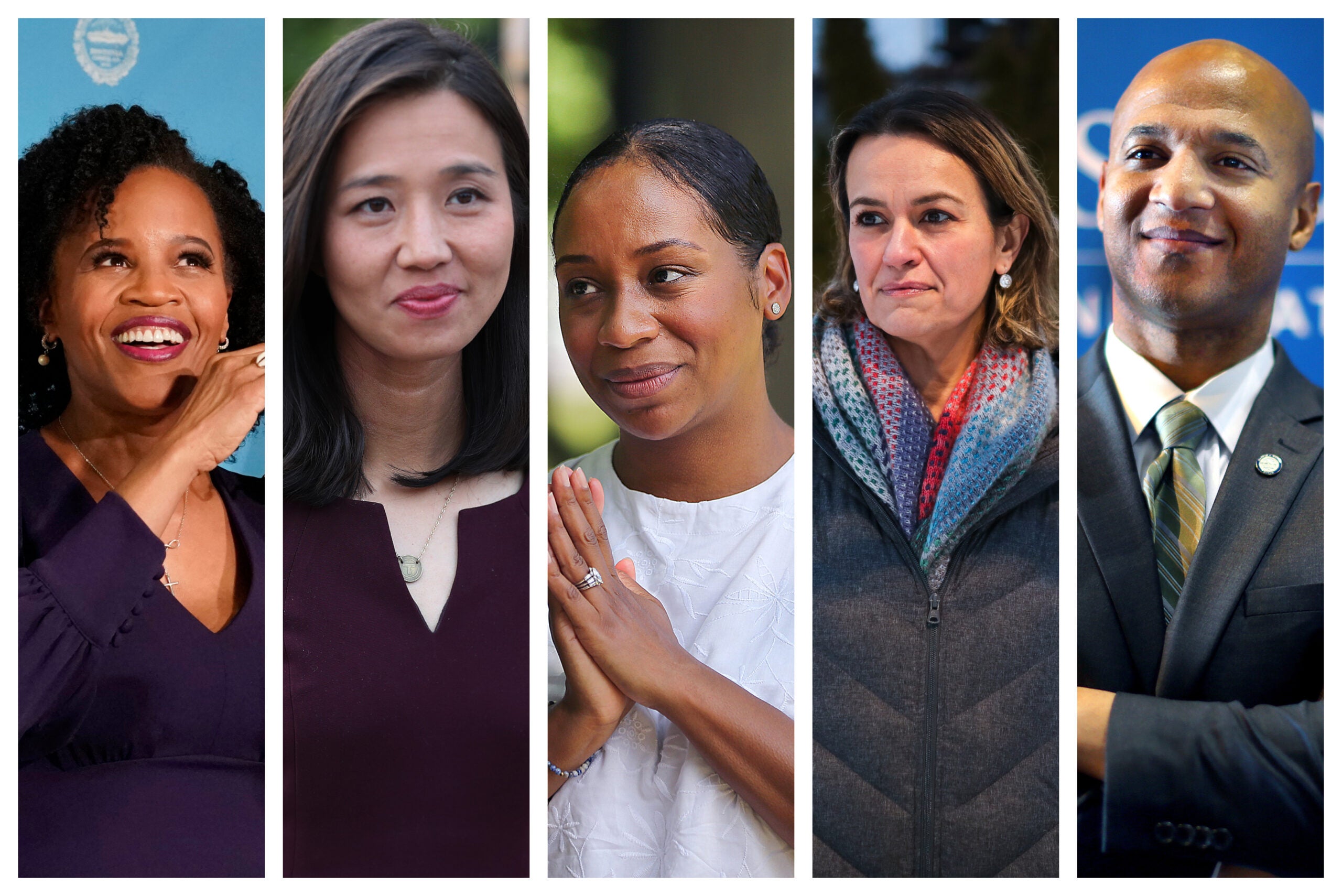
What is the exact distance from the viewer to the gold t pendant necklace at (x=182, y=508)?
2.55 metres

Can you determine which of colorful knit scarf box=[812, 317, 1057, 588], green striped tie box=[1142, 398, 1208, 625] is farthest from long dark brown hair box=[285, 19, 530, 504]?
green striped tie box=[1142, 398, 1208, 625]

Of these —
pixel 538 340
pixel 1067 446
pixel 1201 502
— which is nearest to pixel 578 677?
pixel 538 340

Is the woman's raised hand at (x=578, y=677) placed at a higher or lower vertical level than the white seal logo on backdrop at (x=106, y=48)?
lower

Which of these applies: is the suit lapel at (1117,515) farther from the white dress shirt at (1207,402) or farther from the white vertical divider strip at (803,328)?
the white vertical divider strip at (803,328)

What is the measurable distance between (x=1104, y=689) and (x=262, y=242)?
2.05m

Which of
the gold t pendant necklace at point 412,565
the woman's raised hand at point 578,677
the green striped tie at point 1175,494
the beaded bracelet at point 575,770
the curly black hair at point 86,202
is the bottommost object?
the beaded bracelet at point 575,770

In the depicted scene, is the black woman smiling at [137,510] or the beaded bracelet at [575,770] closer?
the black woman smiling at [137,510]

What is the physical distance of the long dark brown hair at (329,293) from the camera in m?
2.58

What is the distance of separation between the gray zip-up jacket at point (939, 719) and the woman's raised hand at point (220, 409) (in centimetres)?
133

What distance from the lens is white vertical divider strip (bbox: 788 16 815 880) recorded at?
262 cm

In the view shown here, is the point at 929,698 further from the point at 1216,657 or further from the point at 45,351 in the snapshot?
the point at 45,351

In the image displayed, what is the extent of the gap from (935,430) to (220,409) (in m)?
1.54

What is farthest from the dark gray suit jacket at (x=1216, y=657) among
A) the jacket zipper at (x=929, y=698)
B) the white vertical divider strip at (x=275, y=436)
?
the white vertical divider strip at (x=275, y=436)

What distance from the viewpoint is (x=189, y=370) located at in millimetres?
2576
